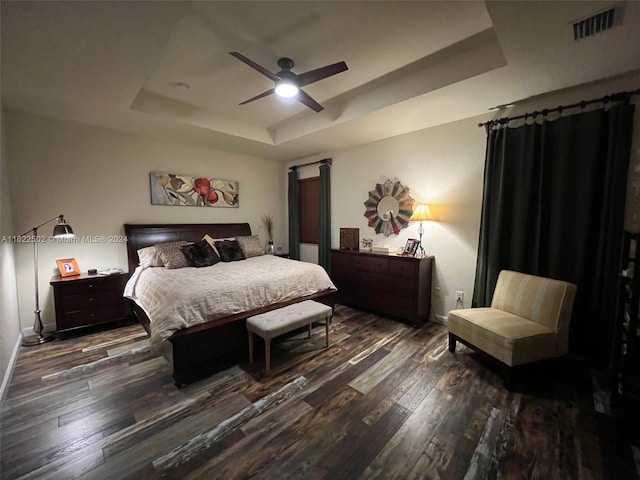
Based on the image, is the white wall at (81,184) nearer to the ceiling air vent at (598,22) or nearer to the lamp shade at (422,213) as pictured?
the lamp shade at (422,213)

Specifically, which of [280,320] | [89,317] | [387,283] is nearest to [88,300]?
[89,317]

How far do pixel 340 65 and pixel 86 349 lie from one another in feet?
12.2

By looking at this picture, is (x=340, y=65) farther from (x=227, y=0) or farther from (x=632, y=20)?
(x=632, y=20)

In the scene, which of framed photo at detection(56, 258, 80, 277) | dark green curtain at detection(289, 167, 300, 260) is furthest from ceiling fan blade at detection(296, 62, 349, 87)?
framed photo at detection(56, 258, 80, 277)

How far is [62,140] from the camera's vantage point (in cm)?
318

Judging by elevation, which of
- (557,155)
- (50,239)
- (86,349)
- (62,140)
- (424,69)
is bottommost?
(86,349)

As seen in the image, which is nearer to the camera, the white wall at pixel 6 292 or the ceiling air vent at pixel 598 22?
the ceiling air vent at pixel 598 22

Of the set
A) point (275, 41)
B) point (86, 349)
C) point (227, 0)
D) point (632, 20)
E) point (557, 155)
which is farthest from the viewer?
point (86, 349)

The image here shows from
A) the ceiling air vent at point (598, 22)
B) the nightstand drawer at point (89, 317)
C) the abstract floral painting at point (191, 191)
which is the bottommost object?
the nightstand drawer at point (89, 317)

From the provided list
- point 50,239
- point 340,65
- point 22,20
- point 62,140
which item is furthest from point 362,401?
point 62,140

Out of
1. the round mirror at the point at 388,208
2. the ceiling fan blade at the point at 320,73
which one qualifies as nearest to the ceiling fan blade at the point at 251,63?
the ceiling fan blade at the point at 320,73

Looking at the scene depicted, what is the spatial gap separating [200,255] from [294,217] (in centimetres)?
212

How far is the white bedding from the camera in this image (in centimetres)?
223

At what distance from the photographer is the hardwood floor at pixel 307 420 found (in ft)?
4.81
